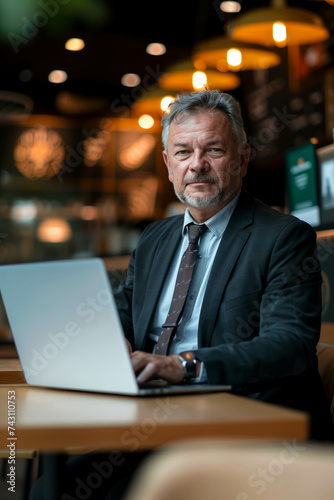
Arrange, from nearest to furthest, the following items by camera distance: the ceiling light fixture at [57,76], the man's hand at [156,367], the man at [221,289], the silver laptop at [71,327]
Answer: the silver laptop at [71,327] → the man's hand at [156,367] → the man at [221,289] → the ceiling light fixture at [57,76]

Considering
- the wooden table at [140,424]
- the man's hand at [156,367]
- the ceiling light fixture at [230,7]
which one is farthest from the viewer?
the ceiling light fixture at [230,7]

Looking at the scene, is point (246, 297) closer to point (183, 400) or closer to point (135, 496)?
point (183, 400)

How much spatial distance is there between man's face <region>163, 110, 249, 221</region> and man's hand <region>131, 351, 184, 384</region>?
63 cm

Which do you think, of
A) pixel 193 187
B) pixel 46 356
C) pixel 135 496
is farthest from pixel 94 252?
pixel 135 496

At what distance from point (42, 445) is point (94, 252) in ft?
22.0

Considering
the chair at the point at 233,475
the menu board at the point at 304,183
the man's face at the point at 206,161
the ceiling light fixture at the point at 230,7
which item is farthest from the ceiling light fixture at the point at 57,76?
the chair at the point at 233,475

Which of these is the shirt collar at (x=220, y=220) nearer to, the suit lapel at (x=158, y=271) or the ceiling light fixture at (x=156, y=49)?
the suit lapel at (x=158, y=271)

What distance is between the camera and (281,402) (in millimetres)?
1400

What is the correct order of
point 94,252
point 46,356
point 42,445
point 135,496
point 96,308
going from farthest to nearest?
point 94,252
point 46,356
point 96,308
point 42,445
point 135,496

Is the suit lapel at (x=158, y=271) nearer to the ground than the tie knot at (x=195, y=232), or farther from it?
nearer to the ground

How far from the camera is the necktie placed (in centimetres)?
162

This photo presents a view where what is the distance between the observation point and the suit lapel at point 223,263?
1.53m

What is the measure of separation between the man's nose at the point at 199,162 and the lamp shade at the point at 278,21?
2.41 m

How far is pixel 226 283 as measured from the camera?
1547mm
